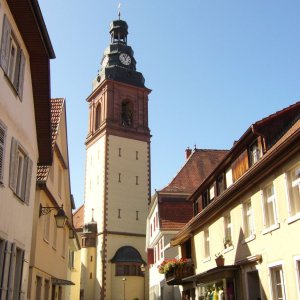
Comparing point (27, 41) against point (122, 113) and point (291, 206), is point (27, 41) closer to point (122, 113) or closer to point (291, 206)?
point (291, 206)

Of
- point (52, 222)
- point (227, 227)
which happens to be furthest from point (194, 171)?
point (52, 222)

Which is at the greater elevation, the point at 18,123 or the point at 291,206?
the point at 18,123

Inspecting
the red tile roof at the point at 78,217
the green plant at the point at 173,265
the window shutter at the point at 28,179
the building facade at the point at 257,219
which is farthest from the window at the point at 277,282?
the red tile roof at the point at 78,217

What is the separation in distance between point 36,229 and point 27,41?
5.95 metres

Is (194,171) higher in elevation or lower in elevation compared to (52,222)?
higher

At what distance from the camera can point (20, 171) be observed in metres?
12.8

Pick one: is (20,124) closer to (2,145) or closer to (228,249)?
(2,145)

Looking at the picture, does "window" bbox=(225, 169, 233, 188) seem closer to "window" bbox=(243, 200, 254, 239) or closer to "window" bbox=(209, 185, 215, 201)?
"window" bbox=(243, 200, 254, 239)

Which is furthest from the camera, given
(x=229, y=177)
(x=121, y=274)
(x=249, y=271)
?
(x=121, y=274)

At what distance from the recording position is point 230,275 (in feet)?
57.8

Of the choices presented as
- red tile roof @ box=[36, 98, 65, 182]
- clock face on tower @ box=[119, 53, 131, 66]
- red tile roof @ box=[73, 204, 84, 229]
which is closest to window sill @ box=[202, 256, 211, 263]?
red tile roof @ box=[36, 98, 65, 182]

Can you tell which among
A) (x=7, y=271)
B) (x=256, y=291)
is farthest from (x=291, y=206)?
(x=7, y=271)

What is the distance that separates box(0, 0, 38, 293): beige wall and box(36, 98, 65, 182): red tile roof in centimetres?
236

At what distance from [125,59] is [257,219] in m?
47.5
